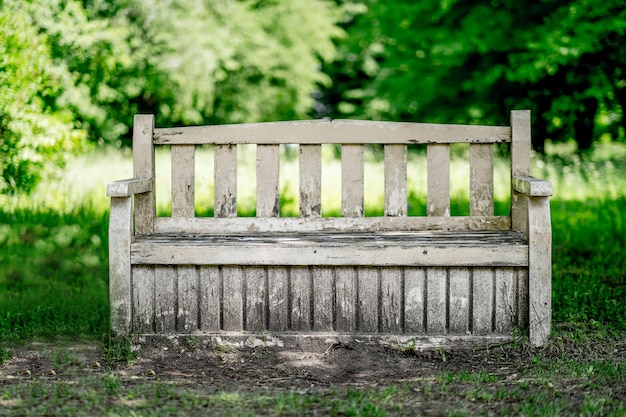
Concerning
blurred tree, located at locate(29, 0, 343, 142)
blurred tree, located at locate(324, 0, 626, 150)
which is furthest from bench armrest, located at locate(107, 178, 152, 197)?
blurred tree, located at locate(324, 0, 626, 150)

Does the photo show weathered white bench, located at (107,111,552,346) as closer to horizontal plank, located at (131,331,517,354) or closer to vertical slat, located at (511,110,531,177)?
horizontal plank, located at (131,331,517,354)

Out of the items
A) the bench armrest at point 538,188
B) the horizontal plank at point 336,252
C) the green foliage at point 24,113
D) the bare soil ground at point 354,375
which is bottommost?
the bare soil ground at point 354,375

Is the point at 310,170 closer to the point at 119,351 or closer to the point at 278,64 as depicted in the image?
the point at 119,351

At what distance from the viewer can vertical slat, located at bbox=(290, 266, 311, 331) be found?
12.5 feet

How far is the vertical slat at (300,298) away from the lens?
3818 mm

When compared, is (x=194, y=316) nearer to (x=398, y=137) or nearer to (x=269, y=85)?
(x=398, y=137)

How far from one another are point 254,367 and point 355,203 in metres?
1.14

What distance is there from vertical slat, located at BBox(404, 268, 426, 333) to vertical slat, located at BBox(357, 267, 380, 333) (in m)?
0.14

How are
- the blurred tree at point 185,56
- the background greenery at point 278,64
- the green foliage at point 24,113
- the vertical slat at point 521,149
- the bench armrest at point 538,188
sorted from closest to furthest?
the bench armrest at point 538,188 < the vertical slat at point 521,149 < the green foliage at point 24,113 < the background greenery at point 278,64 < the blurred tree at point 185,56

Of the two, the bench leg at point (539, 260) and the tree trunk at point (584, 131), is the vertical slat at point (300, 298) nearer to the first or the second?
the bench leg at point (539, 260)

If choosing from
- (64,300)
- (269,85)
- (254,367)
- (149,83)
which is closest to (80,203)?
(64,300)

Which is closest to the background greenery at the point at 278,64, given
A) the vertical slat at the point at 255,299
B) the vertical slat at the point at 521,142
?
the vertical slat at the point at 255,299

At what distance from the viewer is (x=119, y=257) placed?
380 cm

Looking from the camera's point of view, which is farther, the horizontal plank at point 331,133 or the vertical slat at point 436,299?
the horizontal plank at point 331,133
